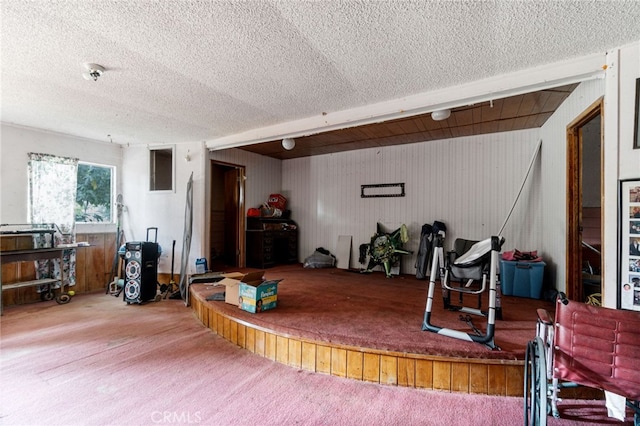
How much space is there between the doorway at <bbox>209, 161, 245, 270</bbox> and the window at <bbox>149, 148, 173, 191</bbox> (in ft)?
2.65

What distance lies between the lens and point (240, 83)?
112 inches

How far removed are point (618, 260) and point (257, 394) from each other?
9.28 feet

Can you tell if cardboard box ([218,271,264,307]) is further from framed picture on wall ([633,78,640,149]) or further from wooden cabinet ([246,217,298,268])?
framed picture on wall ([633,78,640,149])

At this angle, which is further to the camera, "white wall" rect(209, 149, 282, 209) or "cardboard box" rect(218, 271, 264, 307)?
"white wall" rect(209, 149, 282, 209)

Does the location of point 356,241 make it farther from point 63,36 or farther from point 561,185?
point 63,36

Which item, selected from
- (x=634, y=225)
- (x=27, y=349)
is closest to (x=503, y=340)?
(x=634, y=225)

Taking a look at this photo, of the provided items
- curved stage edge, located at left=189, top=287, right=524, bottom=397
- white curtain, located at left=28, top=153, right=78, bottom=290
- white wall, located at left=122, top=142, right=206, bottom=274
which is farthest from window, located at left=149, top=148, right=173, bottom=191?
curved stage edge, located at left=189, top=287, right=524, bottom=397

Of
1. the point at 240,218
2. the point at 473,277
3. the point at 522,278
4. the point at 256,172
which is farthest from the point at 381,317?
the point at 256,172

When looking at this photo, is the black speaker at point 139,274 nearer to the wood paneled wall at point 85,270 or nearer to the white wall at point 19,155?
the wood paneled wall at point 85,270

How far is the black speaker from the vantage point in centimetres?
426

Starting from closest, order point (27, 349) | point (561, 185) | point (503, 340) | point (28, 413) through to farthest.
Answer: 1. point (28, 413)
2. point (503, 340)
3. point (27, 349)
4. point (561, 185)

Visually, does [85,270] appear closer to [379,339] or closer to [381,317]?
[381,317]

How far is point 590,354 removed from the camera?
160 cm

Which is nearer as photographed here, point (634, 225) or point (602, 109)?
point (634, 225)
